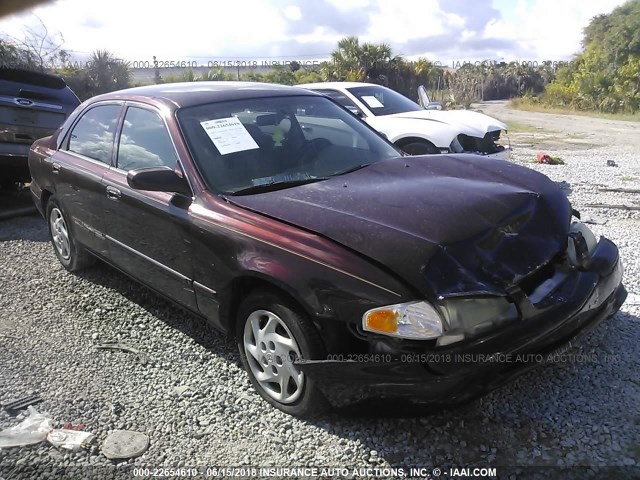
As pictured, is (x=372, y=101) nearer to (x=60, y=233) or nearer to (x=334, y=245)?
(x=60, y=233)

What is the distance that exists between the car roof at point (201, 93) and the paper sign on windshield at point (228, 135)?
26 centimetres

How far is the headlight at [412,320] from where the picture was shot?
2350 mm

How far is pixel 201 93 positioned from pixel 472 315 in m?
2.51

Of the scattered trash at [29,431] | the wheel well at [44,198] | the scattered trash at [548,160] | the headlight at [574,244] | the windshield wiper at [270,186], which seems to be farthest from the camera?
the scattered trash at [548,160]

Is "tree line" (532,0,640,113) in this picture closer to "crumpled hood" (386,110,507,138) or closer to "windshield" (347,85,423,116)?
"windshield" (347,85,423,116)

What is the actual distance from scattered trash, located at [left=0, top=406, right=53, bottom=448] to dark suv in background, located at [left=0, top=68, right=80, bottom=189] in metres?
4.57

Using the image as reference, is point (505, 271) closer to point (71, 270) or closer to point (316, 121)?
point (316, 121)

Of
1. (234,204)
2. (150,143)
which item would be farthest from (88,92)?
(234,204)

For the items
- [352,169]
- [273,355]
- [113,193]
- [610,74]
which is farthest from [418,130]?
[610,74]

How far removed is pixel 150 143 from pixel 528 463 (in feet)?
9.66

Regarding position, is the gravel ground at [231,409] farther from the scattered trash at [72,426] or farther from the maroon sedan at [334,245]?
the maroon sedan at [334,245]

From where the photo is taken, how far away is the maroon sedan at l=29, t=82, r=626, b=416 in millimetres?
2410

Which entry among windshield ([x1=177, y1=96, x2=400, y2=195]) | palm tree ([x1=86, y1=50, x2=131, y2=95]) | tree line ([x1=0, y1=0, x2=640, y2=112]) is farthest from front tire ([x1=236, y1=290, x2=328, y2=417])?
tree line ([x1=0, y1=0, x2=640, y2=112])

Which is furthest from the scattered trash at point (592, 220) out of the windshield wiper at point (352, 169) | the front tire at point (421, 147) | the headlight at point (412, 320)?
the headlight at point (412, 320)
